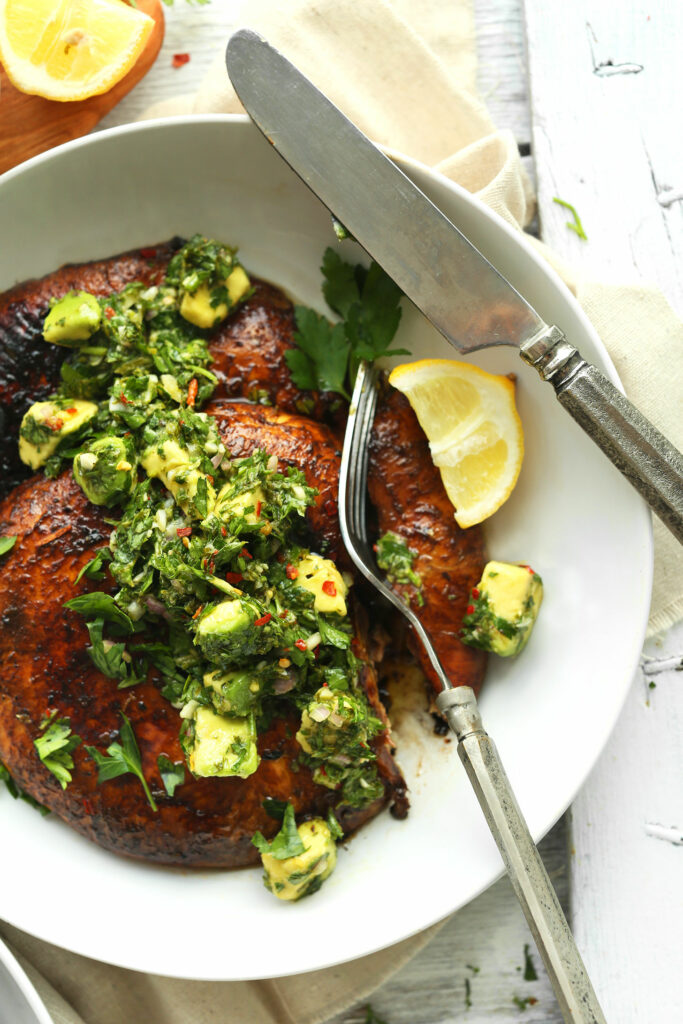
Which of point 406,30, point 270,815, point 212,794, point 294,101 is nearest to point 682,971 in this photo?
point 270,815

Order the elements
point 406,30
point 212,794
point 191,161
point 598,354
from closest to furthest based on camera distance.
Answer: point 598,354 < point 212,794 < point 191,161 < point 406,30

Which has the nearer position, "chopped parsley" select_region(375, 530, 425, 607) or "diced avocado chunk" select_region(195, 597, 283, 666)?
"diced avocado chunk" select_region(195, 597, 283, 666)

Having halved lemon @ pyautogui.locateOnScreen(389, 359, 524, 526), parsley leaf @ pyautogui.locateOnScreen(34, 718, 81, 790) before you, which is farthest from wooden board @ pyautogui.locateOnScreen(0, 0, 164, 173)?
parsley leaf @ pyautogui.locateOnScreen(34, 718, 81, 790)

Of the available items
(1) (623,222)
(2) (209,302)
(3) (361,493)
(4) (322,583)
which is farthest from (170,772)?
(1) (623,222)

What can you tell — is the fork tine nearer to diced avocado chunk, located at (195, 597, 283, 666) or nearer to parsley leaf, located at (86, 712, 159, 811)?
diced avocado chunk, located at (195, 597, 283, 666)

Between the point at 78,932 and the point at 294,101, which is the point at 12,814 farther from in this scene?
the point at 294,101

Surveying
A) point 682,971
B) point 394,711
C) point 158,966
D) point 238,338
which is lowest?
point 682,971
